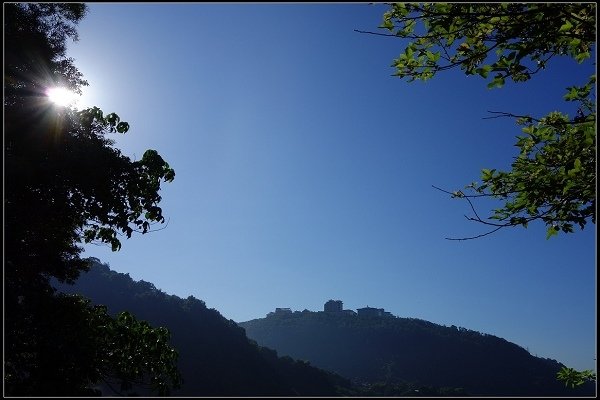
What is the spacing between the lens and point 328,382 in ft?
419

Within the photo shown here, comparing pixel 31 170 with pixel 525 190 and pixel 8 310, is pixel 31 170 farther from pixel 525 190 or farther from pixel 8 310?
pixel 525 190

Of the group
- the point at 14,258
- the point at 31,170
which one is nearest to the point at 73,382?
the point at 14,258

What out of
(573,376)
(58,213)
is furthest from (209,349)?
(573,376)

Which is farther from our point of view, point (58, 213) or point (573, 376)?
point (58, 213)

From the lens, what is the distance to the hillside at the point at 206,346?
4281 inches

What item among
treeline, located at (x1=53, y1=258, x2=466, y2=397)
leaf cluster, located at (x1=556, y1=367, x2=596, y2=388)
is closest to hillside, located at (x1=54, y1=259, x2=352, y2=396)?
treeline, located at (x1=53, y1=258, x2=466, y2=397)

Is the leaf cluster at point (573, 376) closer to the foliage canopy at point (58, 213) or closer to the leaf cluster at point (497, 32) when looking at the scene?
the leaf cluster at point (497, 32)

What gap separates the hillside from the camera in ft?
357

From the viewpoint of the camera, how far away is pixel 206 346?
11794 cm

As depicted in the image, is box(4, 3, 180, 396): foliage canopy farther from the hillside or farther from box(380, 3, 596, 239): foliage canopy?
the hillside

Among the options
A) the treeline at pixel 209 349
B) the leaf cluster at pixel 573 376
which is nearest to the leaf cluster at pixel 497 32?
the leaf cluster at pixel 573 376

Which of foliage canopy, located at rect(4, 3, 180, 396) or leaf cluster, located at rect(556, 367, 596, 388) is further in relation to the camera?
foliage canopy, located at rect(4, 3, 180, 396)

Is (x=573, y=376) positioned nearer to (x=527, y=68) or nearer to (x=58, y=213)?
(x=527, y=68)

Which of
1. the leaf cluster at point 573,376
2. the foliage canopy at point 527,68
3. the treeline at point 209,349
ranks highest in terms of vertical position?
the foliage canopy at point 527,68
